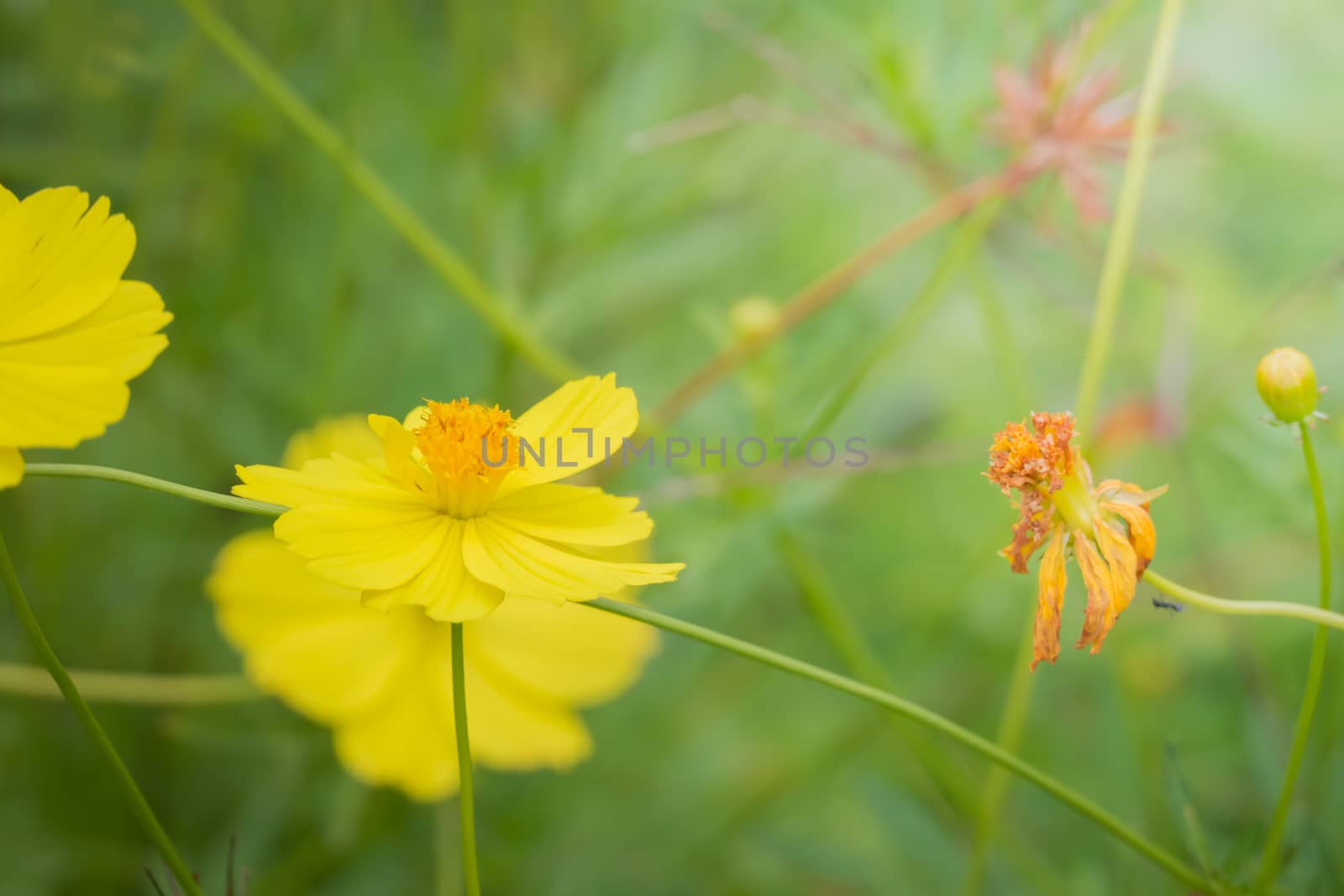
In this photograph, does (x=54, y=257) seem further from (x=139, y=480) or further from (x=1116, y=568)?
(x=1116, y=568)

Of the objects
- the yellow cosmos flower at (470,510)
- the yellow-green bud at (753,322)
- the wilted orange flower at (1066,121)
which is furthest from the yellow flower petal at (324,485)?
the wilted orange flower at (1066,121)

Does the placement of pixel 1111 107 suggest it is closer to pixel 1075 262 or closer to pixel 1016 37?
pixel 1016 37

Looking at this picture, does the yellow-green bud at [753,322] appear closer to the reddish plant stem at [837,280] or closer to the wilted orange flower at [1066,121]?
the reddish plant stem at [837,280]

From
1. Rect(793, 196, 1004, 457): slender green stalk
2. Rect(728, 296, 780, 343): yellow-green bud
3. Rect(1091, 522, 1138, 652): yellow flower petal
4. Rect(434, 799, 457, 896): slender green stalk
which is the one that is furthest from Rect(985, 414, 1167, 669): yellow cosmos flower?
Rect(434, 799, 457, 896): slender green stalk

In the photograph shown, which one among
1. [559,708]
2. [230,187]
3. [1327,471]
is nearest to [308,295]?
[230,187]

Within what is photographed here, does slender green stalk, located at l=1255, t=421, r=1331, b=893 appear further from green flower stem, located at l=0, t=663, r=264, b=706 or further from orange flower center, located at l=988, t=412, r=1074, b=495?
green flower stem, located at l=0, t=663, r=264, b=706

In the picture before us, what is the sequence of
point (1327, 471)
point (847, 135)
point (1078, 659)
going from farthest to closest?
point (1078, 659) < point (847, 135) < point (1327, 471)
